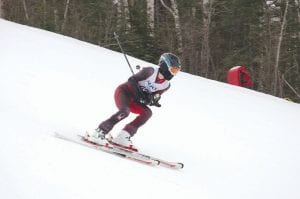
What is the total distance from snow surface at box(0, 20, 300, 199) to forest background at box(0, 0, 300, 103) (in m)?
4.43

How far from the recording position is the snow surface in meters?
6.26

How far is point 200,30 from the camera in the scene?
70.4 ft

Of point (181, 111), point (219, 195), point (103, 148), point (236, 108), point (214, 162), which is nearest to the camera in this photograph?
point (219, 195)

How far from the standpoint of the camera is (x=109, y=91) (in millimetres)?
11875

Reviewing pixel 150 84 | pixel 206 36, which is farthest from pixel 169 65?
pixel 206 36

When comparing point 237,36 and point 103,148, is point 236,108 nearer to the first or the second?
point 103,148

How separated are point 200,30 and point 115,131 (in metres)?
12.5

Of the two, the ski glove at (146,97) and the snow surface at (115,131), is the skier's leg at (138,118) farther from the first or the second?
the snow surface at (115,131)

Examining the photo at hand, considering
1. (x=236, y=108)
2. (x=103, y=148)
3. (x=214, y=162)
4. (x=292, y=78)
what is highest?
(x=103, y=148)

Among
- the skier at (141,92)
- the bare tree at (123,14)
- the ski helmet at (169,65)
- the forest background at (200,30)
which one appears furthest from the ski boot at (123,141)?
the bare tree at (123,14)

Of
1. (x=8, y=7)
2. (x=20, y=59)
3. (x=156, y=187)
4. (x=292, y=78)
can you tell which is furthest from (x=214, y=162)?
(x=8, y=7)

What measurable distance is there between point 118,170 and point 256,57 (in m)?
15.5

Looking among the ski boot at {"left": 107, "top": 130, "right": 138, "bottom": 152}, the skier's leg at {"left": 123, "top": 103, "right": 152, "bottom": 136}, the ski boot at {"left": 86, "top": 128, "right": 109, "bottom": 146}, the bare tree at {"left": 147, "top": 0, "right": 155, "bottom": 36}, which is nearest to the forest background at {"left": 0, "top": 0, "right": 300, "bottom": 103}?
the bare tree at {"left": 147, "top": 0, "right": 155, "bottom": 36}

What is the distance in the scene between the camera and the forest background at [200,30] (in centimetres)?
1984
